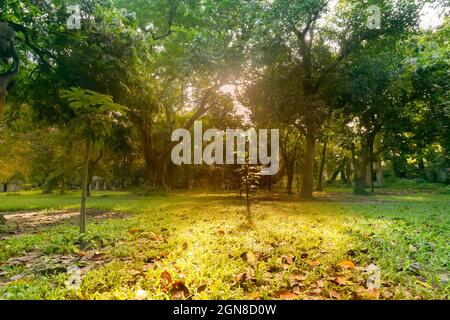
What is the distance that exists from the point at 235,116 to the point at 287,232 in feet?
53.9

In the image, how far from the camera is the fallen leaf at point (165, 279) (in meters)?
2.62

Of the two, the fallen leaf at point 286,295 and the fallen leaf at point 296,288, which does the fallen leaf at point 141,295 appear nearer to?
the fallen leaf at point 286,295

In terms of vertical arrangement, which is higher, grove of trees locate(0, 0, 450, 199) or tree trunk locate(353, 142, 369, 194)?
grove of trees locate(0, 0, 450, 199)

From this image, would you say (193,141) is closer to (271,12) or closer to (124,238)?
(271,12)

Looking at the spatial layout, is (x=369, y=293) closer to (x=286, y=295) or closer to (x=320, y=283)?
(x=320, y=283)

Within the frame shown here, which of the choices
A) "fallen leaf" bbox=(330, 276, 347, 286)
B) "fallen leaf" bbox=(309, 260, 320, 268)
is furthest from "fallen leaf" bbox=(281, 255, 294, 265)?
"fallen leaf" bbox=(330, 276, 347, 286)

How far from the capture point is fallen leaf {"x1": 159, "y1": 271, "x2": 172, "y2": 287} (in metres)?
2.62

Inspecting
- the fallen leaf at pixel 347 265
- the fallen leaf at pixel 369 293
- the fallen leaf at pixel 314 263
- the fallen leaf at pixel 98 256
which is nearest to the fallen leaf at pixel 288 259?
the fallen leaf at pixel 314 263

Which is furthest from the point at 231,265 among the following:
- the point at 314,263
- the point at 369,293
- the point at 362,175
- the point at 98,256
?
the point at 362,175

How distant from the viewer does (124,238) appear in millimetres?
4840

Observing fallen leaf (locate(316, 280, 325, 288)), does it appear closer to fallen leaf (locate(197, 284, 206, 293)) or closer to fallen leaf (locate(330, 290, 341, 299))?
fallen leaf (locate(330, 290, 341, 299))
